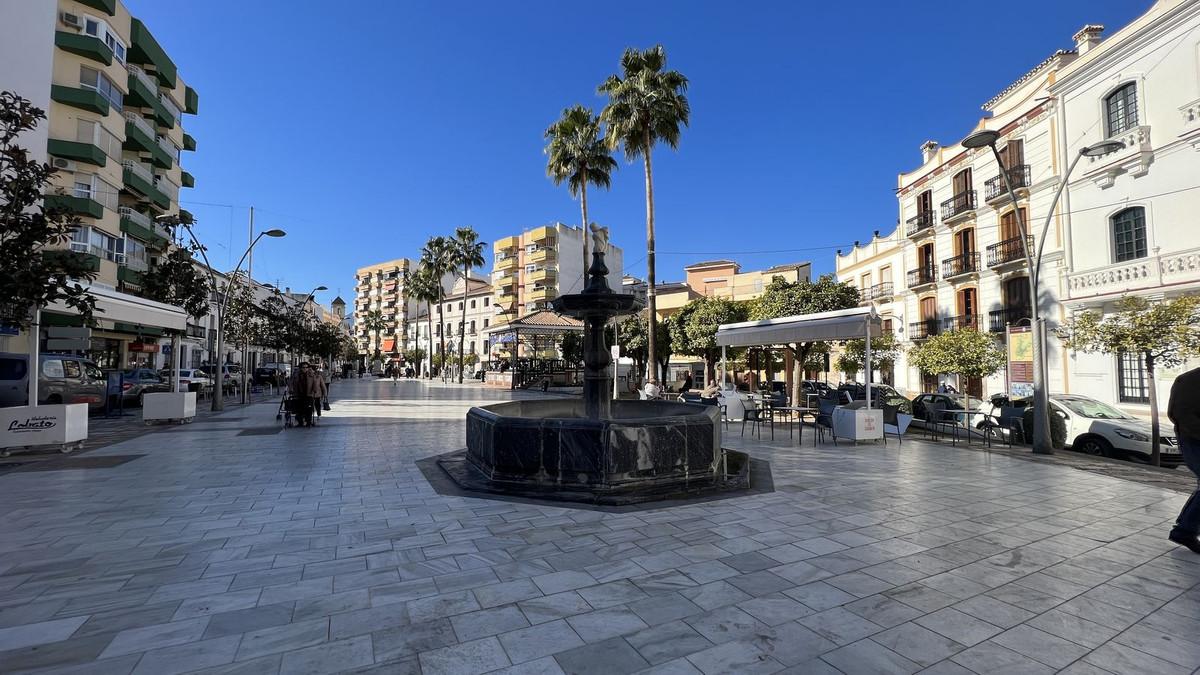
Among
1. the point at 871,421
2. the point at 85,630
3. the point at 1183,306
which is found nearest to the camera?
the point at 85,630

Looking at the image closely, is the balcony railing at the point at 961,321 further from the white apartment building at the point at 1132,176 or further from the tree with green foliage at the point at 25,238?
the tree with green foliage at the point at 25,238

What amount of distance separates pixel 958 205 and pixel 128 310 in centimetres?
3224

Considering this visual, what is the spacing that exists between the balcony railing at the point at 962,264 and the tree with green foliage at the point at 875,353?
13.3 feet

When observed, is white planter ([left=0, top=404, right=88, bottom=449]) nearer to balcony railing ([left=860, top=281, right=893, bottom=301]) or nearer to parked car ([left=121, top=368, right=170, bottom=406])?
parked car ([left=121, top=368, right=170, bottom=406])

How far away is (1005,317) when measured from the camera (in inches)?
904

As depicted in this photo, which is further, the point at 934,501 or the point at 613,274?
the point at 613,274

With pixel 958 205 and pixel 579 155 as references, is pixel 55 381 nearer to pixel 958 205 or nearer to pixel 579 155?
pixel 579 155

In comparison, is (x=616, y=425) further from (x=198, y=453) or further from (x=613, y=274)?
(x=613, y=274)

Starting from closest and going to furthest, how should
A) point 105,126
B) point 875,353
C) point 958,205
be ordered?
point 958,205 < point 105,126 < point 875,353

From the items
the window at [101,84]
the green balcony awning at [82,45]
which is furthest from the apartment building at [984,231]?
the window at [101,84]

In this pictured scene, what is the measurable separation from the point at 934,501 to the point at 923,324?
83.5 ft

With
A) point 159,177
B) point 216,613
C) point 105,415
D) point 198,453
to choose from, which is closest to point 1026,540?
point 216,613

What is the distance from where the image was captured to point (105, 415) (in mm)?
16719

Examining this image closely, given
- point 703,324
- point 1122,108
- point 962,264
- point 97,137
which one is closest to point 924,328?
point 962,264
